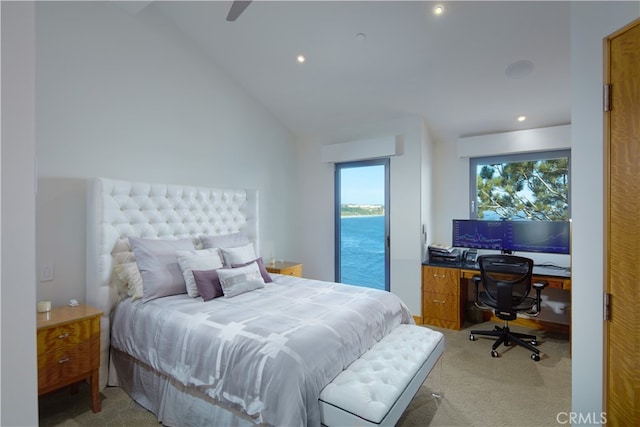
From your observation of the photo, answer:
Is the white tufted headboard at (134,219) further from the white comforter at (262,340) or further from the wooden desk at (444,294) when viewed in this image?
the wooden desk at (444,294)

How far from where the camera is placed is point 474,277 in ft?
11.2

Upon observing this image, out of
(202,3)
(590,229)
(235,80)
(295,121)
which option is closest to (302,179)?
(295,121)

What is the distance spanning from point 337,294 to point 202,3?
2.98 meters

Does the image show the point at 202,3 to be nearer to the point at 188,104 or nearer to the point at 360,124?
the point at 188,104

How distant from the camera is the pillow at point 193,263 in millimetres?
2656

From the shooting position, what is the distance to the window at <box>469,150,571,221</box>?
377 centimetres

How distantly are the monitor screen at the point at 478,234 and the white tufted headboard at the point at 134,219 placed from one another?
2.76 meters

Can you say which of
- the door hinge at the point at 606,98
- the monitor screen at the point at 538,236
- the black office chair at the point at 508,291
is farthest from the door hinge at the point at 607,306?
the monitor screen at the point at 538,236

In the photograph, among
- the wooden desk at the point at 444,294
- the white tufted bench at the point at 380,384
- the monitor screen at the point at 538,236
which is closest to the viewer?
the white tufted bench at the point at 380,384

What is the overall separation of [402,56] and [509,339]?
3083mm

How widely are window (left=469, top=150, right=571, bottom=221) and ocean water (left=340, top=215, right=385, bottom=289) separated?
1308mm

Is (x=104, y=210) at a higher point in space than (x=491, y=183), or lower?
lower

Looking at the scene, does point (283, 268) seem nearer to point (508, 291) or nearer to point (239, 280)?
point (239, 280)

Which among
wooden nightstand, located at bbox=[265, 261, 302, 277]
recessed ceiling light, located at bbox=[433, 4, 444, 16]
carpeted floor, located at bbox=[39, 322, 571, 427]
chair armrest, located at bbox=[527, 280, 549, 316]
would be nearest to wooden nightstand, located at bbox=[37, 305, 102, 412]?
carpeted floor, located at bbox=[39, 322, 571, 427]
